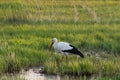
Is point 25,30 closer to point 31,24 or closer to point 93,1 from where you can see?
point 31,24

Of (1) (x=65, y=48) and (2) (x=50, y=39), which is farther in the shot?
(2) (x=50, y=39)

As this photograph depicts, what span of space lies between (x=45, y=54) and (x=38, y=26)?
3.56 m

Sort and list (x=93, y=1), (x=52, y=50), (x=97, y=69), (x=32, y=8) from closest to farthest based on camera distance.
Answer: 1. (x=97, y=69)
2. (x=52, y=50)
3. (x=32, y=8)
4. (x=93, y=1)

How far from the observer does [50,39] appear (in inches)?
469

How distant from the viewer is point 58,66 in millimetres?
9500

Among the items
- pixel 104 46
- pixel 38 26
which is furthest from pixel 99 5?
pixel 104 46

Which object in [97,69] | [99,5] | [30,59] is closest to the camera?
[97,69]

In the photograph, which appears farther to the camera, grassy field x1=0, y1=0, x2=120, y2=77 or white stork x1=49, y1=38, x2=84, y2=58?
white stork x1=49, y1=38, x2=84, y2=58

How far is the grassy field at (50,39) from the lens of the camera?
9.39m

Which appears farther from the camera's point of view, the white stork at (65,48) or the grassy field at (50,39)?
the white stork at (65,48)

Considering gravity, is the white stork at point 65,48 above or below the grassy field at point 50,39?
above

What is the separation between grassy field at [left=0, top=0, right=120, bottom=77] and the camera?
9.39m

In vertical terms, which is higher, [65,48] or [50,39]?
[65,48]

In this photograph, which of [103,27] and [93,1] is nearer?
[103,27]
